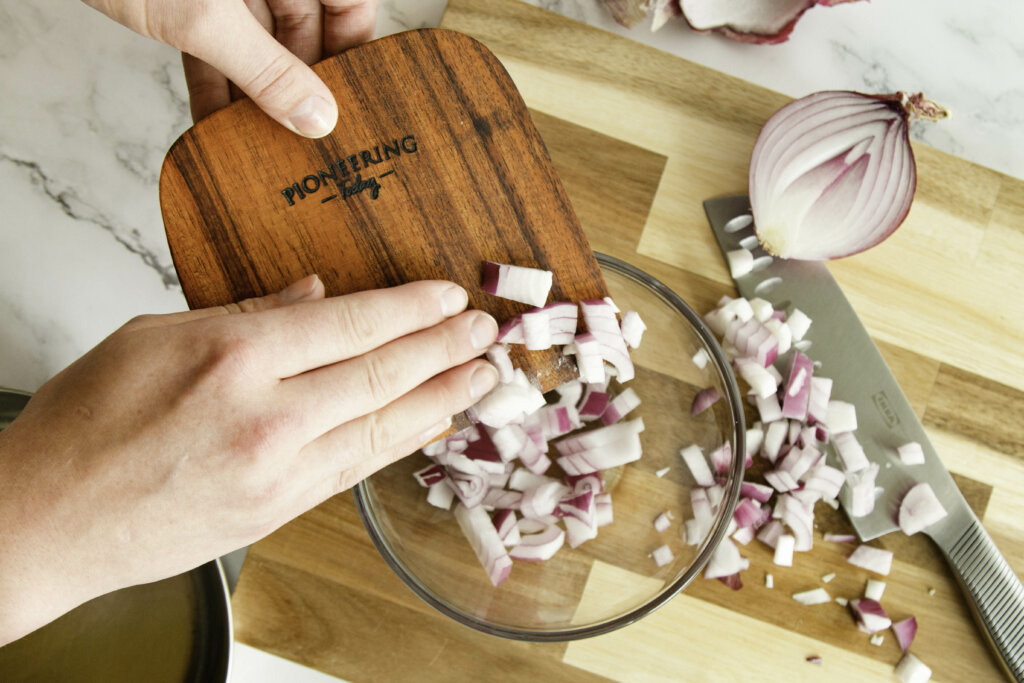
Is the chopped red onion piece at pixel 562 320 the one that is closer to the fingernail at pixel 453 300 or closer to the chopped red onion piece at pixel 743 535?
the fingernail at pixel 453 300

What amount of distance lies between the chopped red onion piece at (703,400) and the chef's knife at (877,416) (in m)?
0.18

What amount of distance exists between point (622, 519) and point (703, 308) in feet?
1.27

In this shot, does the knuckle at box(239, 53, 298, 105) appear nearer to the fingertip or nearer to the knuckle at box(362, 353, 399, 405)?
the fingertip

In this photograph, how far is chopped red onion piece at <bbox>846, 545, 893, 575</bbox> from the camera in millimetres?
1146

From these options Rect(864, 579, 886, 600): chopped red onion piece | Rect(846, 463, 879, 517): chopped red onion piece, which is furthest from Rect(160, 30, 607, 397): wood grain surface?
Rect(864, 579, 886, 600): chopped red onion piece

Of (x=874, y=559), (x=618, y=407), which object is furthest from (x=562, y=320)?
(x=874, y=559)

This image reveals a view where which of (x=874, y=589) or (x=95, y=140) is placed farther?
(x=95, y=140)

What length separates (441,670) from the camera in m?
1.13

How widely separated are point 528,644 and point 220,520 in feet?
1.95

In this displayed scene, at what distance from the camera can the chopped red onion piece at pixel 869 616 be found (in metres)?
1.14

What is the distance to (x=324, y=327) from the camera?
2.52 feet

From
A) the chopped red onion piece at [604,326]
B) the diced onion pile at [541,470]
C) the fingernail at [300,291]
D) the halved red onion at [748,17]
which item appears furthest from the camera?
the halved red onion at [748,17]

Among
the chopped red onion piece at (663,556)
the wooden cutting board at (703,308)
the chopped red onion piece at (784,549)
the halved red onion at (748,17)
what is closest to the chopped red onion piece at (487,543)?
the wooden cutting board at (703,308)

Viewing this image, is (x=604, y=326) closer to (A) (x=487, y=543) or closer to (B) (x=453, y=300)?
(B) (x=453, y=300)
